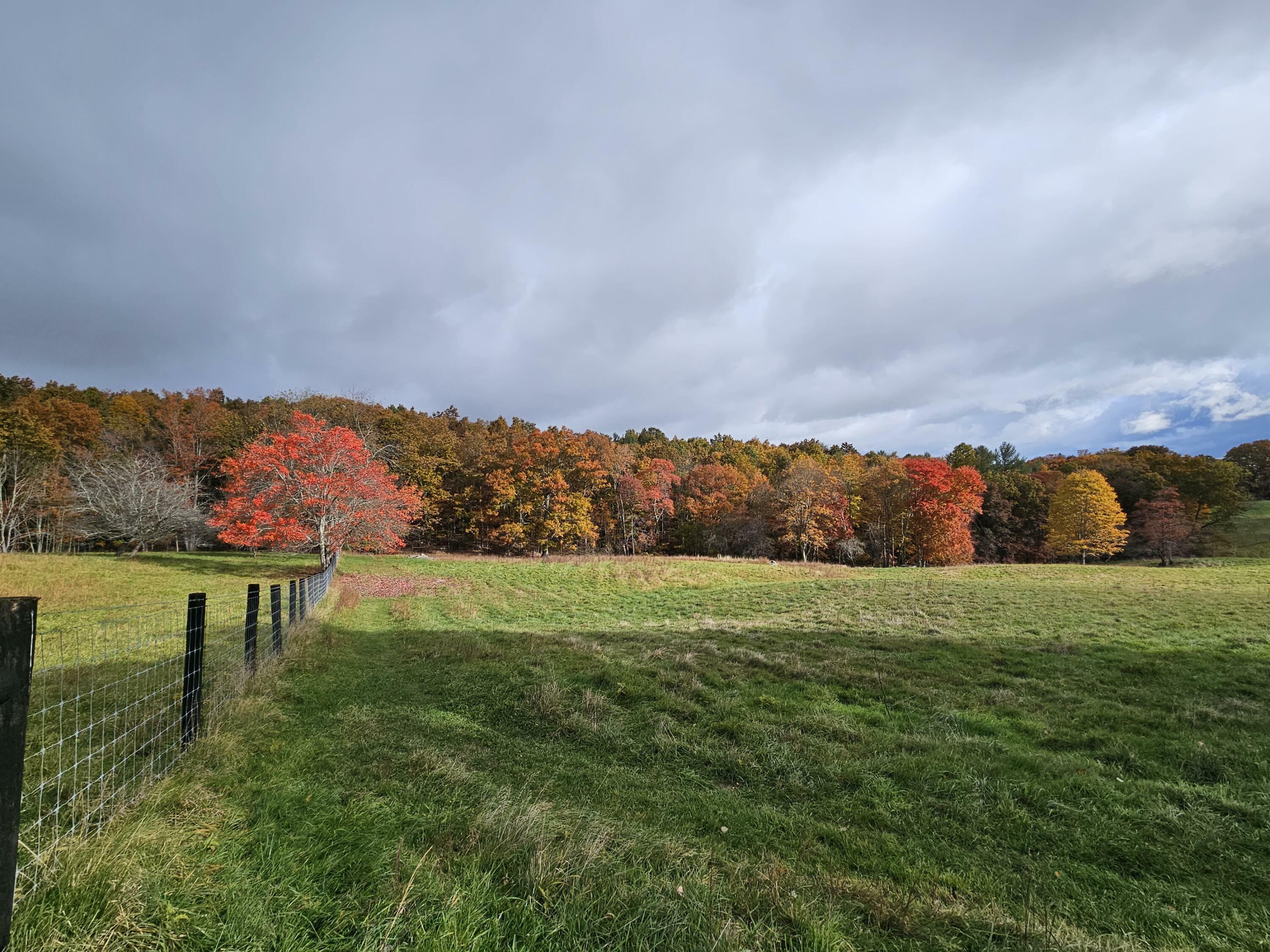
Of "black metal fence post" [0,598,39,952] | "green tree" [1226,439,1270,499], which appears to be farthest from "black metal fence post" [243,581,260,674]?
"green tree" [1226,439,1270,499]

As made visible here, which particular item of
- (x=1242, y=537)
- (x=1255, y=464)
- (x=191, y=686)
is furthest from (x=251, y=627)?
(x=1255, y=464)

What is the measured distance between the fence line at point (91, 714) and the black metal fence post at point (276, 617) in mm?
26

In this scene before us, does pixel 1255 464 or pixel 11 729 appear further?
pixel 1255 464

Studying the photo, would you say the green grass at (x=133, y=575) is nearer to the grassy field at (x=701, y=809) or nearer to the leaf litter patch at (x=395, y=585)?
the leaf litter patch at (x=395, y=585)

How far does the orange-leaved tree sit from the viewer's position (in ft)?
78.9

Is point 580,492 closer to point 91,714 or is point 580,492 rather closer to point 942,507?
point 942,507

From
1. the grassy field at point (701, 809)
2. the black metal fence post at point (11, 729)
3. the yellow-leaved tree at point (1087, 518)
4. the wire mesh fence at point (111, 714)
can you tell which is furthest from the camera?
the yellow-leaved tree at point (1087, 518)

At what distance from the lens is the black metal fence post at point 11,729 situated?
1989 mm

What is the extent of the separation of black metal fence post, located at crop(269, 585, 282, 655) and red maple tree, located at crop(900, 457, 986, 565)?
175 ft

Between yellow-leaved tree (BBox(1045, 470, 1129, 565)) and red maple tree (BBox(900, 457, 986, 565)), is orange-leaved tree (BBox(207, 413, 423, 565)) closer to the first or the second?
red maple tree (BBox(900, 457, 986, 565))

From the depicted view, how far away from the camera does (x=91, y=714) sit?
4254 mm

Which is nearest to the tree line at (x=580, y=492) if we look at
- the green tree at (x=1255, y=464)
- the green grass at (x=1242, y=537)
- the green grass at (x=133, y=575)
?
the green grass at (x=1242, y=537)

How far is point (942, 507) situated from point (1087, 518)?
14.9 m

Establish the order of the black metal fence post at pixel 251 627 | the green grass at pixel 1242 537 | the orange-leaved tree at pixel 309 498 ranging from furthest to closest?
the green grass at pixel 1242 537 < the orange-leaved tree at pixel 309 498 < the black metal fence post at pixel 251 627
